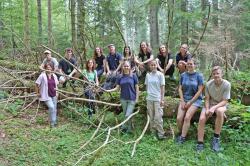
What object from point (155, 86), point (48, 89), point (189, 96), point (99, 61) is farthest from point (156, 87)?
point (48, 89)

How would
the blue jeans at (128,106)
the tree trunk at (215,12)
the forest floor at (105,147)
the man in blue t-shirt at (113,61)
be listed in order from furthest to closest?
1. the tree trunk at (215,12)
2. the man in blue t-shirt at (113,61)
3. the blue jeans at (128,106)
4. the forest floor at (105,147)

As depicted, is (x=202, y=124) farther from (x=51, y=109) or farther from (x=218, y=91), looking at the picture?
(x=51, y=109)

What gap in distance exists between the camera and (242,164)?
6.67 metres

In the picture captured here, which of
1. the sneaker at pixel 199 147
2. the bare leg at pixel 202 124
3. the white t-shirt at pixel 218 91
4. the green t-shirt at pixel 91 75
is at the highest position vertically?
the green t-shirt at pixel 91 75

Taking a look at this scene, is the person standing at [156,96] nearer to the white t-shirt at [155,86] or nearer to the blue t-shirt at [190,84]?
the white t-shirt at [155,86]

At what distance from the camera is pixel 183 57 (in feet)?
29.9

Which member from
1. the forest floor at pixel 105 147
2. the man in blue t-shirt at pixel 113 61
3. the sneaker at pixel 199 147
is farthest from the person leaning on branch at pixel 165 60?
the sneaker at pixel 199 147

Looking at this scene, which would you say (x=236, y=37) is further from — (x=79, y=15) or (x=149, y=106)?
(x=149, y=106)

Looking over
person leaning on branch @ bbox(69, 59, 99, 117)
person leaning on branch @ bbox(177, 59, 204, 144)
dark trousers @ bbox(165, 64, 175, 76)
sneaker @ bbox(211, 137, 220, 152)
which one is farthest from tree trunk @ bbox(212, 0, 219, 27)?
sneaker @ bbox(211, 137, 220, 152)

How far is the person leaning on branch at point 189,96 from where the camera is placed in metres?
7.59

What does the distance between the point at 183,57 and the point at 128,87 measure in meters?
2.07

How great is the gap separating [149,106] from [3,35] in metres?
15.0

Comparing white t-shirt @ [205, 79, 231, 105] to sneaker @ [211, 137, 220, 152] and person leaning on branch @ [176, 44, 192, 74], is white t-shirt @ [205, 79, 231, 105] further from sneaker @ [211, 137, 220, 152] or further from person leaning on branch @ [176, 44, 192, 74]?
person leaning on branch @ [176, 44, 192, 74]

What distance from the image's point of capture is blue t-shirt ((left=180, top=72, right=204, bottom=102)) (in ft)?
24.9
